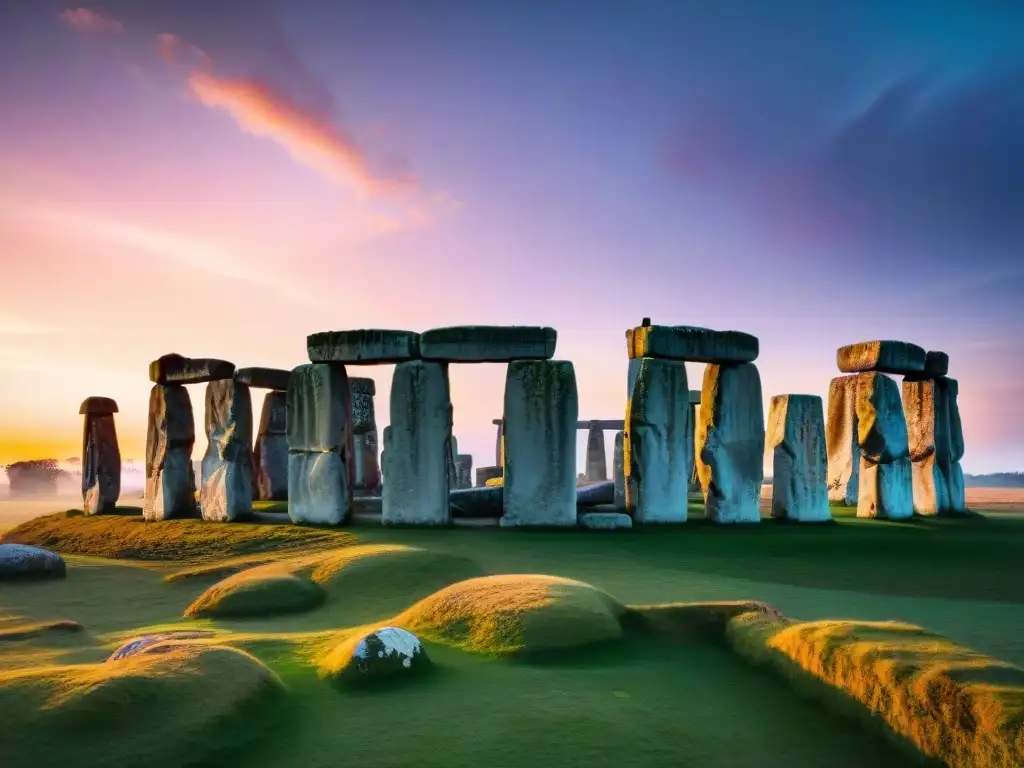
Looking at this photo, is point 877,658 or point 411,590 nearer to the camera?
point 877,658

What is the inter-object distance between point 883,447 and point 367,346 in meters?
A: 8.62

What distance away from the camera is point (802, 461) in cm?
1321

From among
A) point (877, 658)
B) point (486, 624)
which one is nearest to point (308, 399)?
point (486, 624)

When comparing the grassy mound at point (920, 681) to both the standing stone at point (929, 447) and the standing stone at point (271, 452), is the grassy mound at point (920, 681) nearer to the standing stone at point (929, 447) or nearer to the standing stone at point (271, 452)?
the standing stone at point (929, 447)

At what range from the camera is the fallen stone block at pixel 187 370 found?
46.6ft

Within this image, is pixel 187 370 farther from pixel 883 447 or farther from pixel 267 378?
pixel 883 447

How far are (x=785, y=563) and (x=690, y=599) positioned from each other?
9.82ft

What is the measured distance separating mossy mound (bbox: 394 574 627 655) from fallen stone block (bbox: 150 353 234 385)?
31.1ft

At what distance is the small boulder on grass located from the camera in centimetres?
445

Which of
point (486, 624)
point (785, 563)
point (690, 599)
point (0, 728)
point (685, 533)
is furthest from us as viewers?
point (685, 533)

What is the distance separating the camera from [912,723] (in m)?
3.60

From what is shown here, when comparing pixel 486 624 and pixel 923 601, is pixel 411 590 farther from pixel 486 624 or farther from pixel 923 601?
pixel 923 601

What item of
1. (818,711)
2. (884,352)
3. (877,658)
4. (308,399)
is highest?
(884,352)

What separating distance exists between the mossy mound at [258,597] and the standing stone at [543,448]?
4539 millimetres
